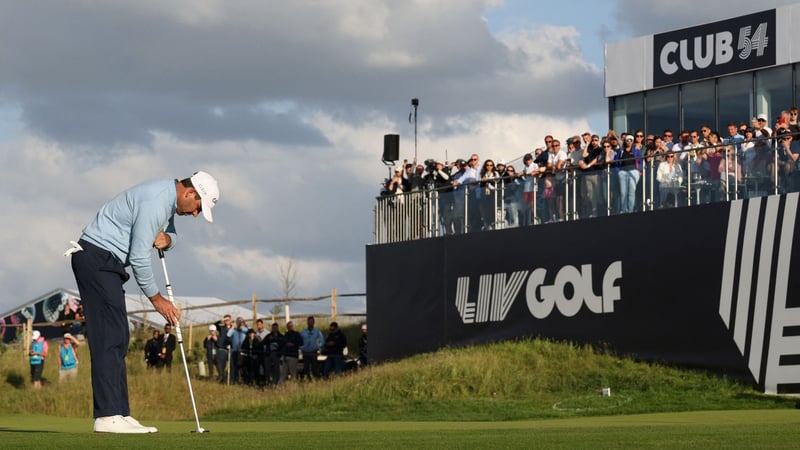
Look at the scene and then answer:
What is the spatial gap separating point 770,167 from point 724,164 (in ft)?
3.22

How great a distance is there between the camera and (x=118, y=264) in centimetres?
1089

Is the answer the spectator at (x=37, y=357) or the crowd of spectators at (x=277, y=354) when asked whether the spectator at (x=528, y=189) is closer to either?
the crowd of spectators at (x=277, y=354)

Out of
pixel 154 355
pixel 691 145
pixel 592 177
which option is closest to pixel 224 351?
pixel 154 355

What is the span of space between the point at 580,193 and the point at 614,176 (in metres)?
1.37

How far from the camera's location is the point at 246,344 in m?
35.9

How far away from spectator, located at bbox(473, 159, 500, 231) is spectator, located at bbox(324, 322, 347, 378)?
17.1ft

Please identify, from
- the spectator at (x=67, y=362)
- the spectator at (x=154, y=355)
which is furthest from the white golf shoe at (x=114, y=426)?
the spectator at (x=154, y=355)

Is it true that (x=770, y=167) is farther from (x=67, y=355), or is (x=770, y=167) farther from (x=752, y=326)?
(x=67, y=355)

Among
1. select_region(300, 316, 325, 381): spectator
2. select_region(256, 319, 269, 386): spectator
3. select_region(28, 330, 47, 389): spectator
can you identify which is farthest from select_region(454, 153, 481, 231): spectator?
select_region(28, 330, 47, 389): spectator

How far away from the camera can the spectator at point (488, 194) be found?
96.9 ft

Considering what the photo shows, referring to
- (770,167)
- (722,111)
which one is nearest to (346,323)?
(722,111)

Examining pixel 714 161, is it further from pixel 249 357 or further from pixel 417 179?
pixel 249 357

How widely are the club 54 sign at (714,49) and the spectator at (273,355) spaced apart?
38.1ft

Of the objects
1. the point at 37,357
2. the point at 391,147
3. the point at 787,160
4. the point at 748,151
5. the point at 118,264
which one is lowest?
the point at 37,357
